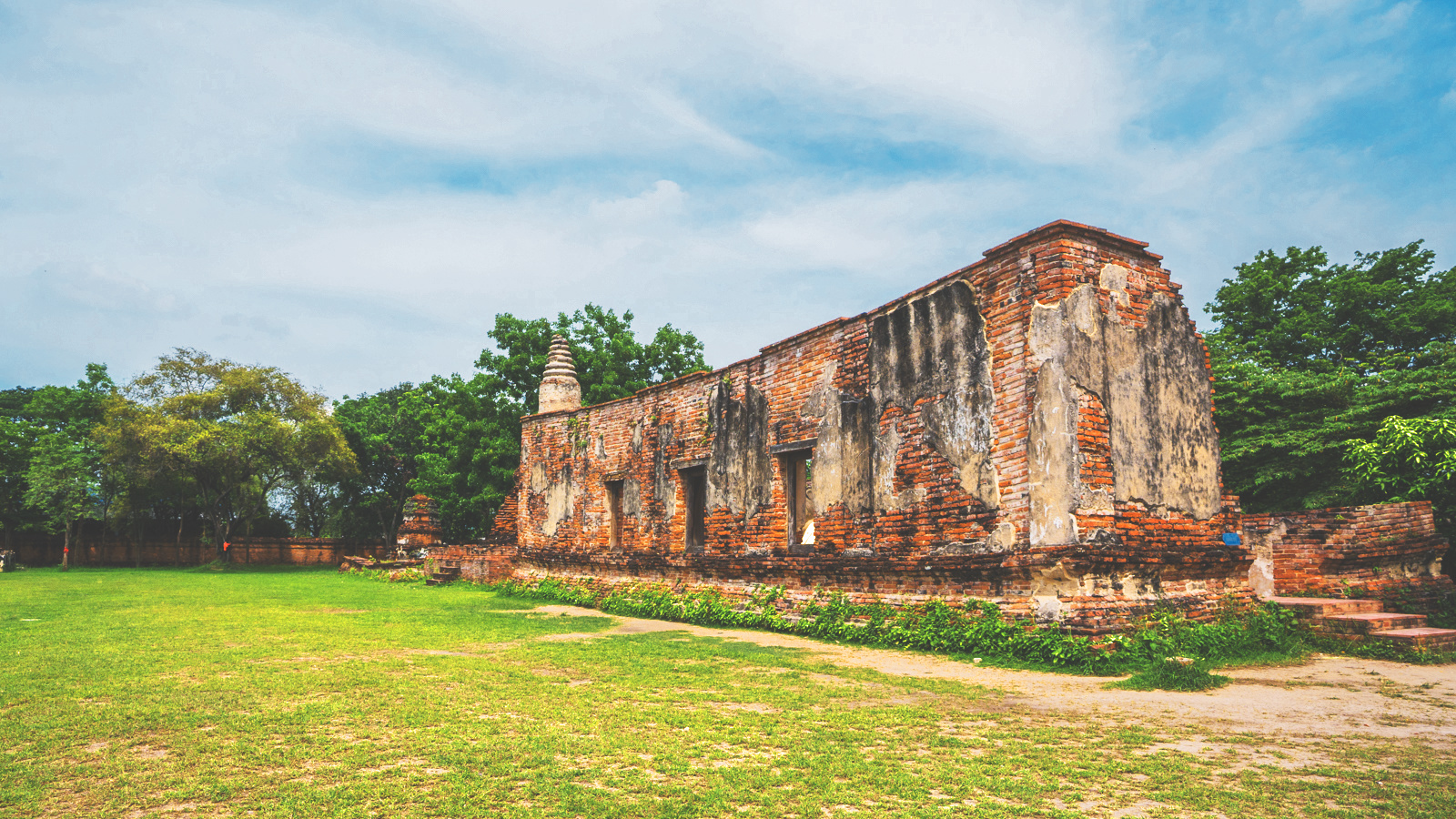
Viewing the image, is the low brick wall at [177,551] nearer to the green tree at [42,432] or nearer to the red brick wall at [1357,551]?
the green tree at [42,432]

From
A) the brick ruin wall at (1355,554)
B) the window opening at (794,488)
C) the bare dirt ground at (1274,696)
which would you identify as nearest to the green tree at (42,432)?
the window opening at (794,488)

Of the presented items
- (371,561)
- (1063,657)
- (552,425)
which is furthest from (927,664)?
(371,561)

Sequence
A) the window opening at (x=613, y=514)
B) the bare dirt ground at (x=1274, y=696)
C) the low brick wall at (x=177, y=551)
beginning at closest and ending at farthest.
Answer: the bare dirt ground at (x=1274, y=696), the window opening at (x=613, y=514), the low brick wall at (x=177, y=551)

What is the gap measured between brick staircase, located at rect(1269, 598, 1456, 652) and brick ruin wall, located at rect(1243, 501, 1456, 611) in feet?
1.36

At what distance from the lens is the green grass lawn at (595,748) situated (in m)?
3.35

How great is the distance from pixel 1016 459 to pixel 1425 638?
3.72 m

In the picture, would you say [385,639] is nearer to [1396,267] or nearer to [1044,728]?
[1044,728]

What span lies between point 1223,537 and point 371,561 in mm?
23219

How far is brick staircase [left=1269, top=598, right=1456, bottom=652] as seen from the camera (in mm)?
7238

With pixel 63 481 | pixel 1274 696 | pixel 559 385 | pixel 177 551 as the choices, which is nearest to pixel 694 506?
pixel 559 385

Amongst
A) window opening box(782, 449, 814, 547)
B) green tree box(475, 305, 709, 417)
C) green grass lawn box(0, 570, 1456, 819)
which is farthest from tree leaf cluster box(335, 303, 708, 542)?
green grass lawn box(0, 570, 1456, 819)

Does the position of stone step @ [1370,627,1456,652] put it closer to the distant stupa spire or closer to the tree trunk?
the distant stupa spire

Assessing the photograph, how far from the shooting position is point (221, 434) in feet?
84.9

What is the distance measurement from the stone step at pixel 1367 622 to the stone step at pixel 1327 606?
89mm
